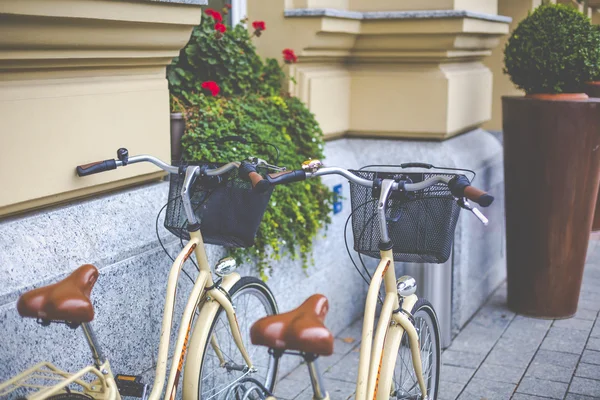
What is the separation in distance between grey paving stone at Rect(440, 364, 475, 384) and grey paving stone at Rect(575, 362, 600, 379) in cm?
62

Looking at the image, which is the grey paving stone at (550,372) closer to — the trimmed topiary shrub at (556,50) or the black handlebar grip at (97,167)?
the trimmed topiary shrub at (556,50)

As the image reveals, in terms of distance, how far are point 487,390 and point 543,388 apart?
1.04 feet

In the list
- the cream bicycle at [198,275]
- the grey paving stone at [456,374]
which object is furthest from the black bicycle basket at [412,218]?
the grey paving stone at [456,374]

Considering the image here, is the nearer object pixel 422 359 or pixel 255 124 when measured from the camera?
pixel 422 359

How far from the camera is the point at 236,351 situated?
13.3 feet

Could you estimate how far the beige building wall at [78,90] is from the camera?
2965mm

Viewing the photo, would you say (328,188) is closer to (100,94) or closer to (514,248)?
(514,248)

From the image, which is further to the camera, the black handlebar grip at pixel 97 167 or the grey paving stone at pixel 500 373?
the grey paving stone at pixel 500 373

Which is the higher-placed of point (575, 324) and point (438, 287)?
point (438, 287)

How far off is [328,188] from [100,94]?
6.48ft

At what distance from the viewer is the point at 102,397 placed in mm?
2596

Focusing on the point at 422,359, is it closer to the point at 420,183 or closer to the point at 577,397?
the point at 420,183

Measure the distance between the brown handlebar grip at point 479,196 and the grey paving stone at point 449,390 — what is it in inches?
75.8

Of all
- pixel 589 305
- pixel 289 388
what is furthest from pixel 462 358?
pixel 589 305
